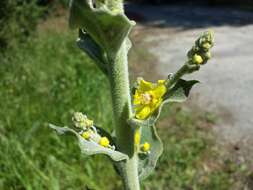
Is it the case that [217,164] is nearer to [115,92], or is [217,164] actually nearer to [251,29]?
[115,92]

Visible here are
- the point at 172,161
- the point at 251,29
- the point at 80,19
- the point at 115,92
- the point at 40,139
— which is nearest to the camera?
the point at 80,19

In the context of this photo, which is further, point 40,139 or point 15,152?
point 40,139

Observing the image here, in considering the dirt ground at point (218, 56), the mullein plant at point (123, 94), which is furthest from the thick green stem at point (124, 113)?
the dirt ground at point (218, 56)

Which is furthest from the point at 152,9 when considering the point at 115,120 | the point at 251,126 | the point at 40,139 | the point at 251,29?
the point at 115,120

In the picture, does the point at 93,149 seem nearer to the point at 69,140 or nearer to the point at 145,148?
the point at 145,148

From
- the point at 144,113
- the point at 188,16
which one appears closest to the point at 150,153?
the point at 144,113

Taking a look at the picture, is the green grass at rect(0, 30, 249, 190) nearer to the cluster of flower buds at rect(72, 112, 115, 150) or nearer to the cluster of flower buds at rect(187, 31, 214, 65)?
the cluster of flower buds at rect(72, 112, 115, 150)

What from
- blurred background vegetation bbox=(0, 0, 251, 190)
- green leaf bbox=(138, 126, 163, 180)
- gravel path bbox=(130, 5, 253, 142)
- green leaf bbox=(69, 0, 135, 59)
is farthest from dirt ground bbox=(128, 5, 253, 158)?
green leaf bbox=(69, 0, 135, 59)
